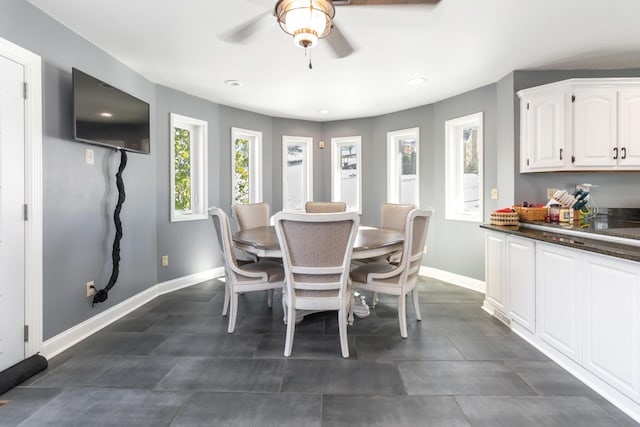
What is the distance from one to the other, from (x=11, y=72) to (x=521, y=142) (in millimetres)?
4189

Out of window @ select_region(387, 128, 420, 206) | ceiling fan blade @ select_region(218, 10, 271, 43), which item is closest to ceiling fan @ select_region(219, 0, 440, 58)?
ceiling fan blade @ select_region(218, 10, 271, 43)

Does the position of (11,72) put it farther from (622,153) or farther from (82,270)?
(622,153)

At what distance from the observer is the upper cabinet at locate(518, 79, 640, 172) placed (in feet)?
9.45

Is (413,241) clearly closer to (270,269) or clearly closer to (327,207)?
(270,269)

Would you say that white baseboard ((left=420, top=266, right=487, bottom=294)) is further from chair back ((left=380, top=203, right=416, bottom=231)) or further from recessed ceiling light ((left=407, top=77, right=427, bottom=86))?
recessed ceiling light ((left=407, top=77, right=427, bottom=86))

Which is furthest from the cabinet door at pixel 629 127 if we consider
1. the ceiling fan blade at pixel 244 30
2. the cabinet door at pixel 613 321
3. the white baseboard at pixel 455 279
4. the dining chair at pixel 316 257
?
the ceiling fan blade at pixel 244 30

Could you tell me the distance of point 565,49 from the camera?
2.82 metres

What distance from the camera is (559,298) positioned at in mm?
2182

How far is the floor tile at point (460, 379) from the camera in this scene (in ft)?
6.17

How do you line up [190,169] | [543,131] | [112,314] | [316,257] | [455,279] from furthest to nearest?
1. [190,169]
2. [455,279]
3. [543,131]
4. [112,314]
5. [316,257]

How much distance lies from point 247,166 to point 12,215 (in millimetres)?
3293

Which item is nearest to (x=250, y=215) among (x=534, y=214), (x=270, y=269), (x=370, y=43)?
(x=270, y=269)

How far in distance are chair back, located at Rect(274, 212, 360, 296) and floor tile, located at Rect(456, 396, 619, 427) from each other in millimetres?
1011

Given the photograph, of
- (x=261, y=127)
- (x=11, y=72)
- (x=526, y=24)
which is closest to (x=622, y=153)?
(x=526, y=24)
